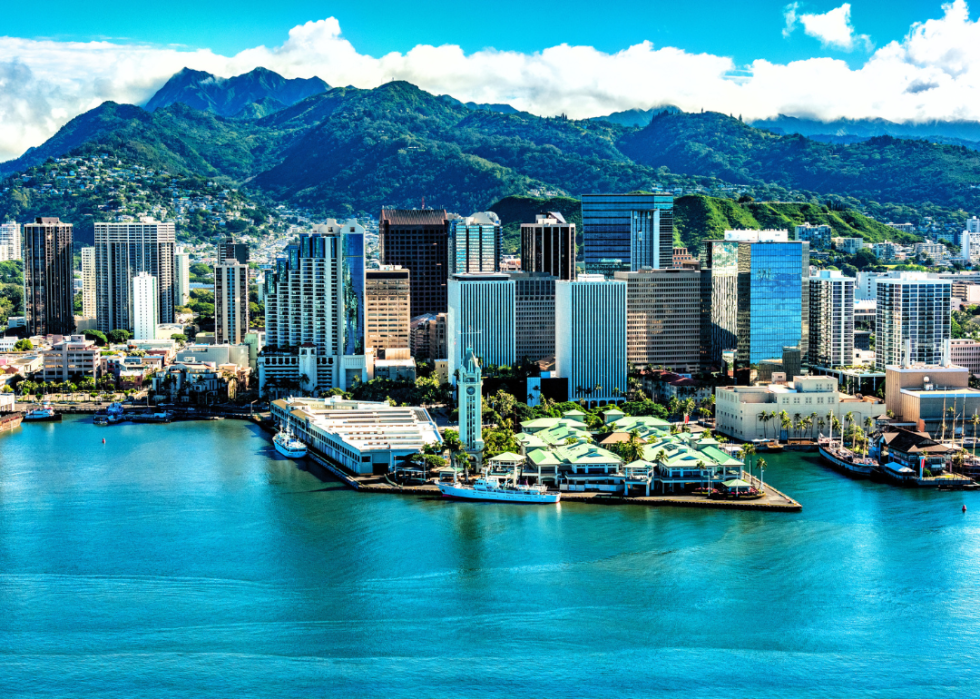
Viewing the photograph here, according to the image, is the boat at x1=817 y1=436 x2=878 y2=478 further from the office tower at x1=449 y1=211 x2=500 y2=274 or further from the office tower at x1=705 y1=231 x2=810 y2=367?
the office tower at x1=449 y1=211 x2=500 y2=274

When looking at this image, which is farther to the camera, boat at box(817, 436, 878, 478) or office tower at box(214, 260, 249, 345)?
office tower at box(214, 260, 249, 345)

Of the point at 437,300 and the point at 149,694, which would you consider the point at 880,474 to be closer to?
the point at 149,694

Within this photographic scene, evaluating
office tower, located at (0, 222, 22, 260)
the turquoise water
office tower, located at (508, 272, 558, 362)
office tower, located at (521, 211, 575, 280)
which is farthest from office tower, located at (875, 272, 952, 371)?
office tower, located at (0, 222, 22, 260)

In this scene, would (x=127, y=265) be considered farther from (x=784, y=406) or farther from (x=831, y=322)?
(x=784, y=406)

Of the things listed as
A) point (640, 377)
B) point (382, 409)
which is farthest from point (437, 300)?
point (382, 409)

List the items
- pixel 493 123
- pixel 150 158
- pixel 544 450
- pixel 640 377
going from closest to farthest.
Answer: pixel 544 450 → pixel 640 377 → pixel 150 158 → pixel 493 123

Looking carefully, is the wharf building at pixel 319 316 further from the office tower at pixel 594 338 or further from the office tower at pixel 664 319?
the office tower at pixel 664 319

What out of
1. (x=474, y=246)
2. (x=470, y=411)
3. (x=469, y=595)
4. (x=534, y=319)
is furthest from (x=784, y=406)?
(x=474, y=246)
